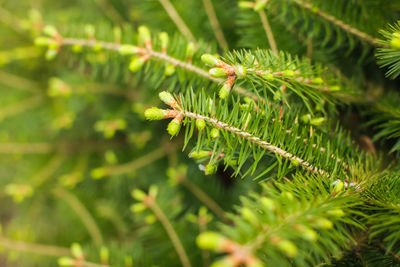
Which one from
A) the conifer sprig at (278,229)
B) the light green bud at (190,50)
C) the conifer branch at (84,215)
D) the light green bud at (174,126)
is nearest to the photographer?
the conifer sprig at (278,229)

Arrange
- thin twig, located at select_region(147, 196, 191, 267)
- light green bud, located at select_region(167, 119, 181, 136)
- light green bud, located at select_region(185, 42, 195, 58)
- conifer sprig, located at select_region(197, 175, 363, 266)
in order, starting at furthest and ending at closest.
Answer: thin twig, located at select_region(147, 196, 191, 267), light green bud, located at select_region(185, 42, 195, 58), light green bud, located at select_region(167, 119, 181, 136), conifer sprig, located at select_region(197, 175, 363, 266)

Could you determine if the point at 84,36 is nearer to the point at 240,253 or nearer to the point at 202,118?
the point at 202,118

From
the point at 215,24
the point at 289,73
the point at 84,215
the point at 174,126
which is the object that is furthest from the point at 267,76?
the point at 84,215

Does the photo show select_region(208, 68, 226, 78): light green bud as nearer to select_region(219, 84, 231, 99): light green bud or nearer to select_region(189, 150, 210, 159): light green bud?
select_region(219, 84, 231, 99): light green bud

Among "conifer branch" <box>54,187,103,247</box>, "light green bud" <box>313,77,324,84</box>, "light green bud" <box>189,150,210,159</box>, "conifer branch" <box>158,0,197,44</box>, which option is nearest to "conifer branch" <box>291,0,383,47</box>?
"light green bud" <box>313,77,324,84</box>

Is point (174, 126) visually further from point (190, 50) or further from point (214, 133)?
point (190, 50)

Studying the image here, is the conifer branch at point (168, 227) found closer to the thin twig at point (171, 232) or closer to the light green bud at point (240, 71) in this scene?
the thin twig at point (171, 232)

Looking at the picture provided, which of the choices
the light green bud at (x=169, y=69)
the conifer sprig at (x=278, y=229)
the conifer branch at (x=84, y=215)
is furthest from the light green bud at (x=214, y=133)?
the conifer branch at (x=84, y=215)
